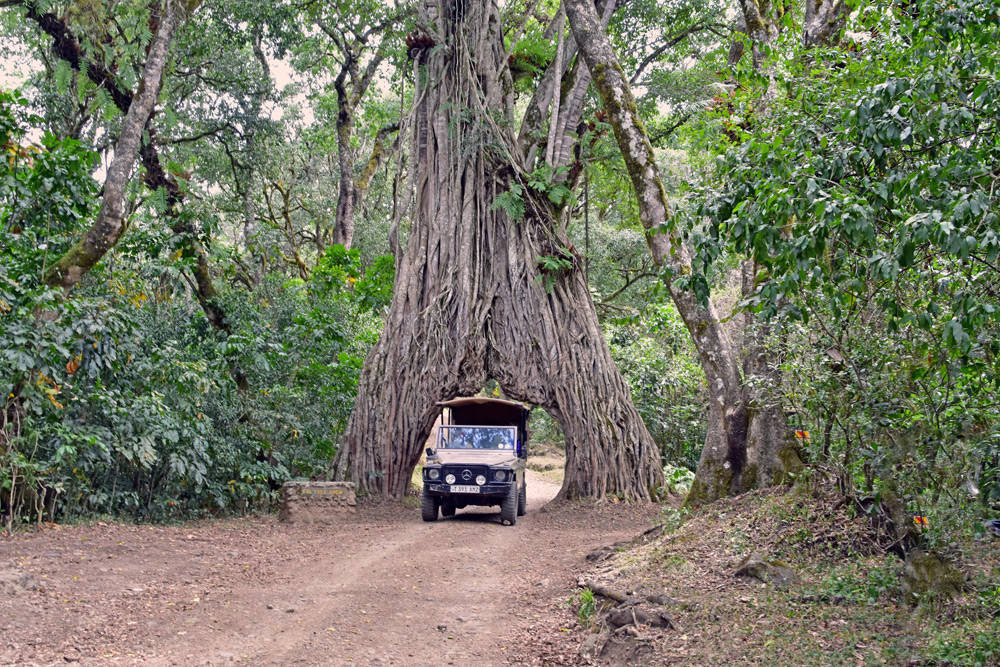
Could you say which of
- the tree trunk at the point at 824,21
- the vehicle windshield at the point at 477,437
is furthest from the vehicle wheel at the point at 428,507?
the tree trunk at the point at 824,21

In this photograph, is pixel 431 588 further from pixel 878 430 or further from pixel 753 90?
pixel 753 90

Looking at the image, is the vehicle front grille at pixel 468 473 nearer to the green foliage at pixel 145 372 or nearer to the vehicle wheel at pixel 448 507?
the vehicle wheel at pixel 448 507

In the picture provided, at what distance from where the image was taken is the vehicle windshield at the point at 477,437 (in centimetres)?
1321

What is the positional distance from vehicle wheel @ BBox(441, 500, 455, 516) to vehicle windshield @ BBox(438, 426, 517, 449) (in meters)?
0.92

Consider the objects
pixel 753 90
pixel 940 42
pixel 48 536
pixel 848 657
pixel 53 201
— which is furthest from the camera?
pixel 53 201

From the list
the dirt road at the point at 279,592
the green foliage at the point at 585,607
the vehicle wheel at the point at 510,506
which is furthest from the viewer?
the vehicle wheel at the point at 510,506

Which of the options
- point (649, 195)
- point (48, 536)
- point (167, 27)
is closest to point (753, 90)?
point (649, 195)

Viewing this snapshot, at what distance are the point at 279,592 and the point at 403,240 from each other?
61.4 feet

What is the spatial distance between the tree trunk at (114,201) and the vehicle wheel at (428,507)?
581 centimetres

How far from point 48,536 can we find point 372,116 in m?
16.4

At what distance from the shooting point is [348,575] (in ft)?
26.7

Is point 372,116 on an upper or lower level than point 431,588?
upper

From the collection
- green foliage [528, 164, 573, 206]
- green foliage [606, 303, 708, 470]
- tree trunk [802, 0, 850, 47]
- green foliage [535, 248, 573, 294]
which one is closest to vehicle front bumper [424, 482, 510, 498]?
green foliage [535, 248, 573, 294]

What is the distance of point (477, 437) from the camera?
13.3m
